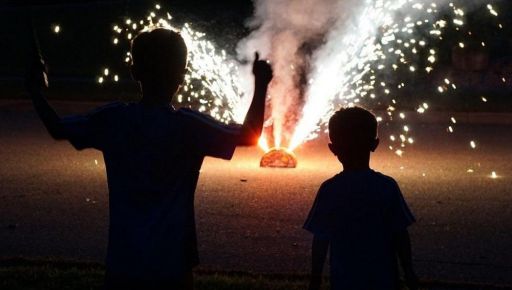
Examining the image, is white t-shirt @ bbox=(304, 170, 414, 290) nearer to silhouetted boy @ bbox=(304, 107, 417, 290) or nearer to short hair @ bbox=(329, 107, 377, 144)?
silhouetted boy @ bbox=(304, 107, 417, 290)

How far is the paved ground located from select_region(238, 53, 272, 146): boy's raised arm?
347 centimetres

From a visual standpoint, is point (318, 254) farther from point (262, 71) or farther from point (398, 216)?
point (262, 71)

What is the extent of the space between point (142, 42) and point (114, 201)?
0.55 meters

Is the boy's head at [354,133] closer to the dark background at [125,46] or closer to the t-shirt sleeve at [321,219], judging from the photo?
the t-shirt sleeve at [321,219]

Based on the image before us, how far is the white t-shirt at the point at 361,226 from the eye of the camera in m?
3.71

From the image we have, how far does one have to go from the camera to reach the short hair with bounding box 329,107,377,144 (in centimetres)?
386

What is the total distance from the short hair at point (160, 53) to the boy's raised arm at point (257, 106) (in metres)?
0.30

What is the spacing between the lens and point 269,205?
9.15 meters

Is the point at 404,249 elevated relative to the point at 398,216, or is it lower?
lower

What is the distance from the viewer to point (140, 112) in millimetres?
3445

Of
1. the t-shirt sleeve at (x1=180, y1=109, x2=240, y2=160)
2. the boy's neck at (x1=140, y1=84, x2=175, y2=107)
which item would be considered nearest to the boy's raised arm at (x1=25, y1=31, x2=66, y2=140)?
the boy's neck at (x1=140, y1=84, x2=175, y2=107)

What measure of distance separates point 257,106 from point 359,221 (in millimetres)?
700

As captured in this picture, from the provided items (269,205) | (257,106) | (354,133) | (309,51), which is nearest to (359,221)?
(354,133)

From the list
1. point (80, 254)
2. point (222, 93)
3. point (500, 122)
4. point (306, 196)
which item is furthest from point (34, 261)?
point (500, 122)
